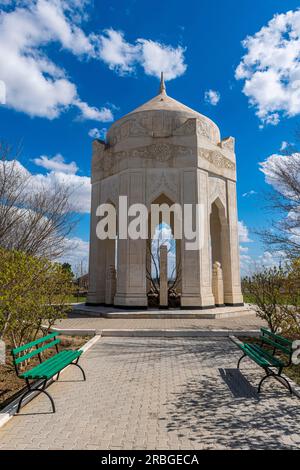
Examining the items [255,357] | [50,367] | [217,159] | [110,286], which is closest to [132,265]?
[110,286]

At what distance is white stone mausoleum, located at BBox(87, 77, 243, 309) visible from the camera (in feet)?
47.7

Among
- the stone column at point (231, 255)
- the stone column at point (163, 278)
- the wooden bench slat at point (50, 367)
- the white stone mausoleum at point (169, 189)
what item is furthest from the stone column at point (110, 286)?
the wooden bench slat at point (50, 367)

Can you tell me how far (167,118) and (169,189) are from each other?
3.92m

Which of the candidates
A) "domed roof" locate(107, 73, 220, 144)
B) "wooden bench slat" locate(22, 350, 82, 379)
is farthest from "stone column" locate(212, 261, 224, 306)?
"wooden bench slat" locate(22, 350, 82, 379)

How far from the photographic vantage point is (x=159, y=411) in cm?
401

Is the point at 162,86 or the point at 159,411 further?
the point at 162,86

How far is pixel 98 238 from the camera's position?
17.1 metres

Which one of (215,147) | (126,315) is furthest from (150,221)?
(126,315)

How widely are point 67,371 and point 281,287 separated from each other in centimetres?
536

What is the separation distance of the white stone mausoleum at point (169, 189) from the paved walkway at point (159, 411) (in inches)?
320

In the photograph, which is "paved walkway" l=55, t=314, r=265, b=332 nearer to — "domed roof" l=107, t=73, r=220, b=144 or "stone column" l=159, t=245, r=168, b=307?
"stone column" l=159, t=245, r=168, b=307

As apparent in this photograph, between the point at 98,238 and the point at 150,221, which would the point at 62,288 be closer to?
the point at 98,238

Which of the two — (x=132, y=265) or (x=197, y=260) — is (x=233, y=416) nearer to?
(x=197, y=260)

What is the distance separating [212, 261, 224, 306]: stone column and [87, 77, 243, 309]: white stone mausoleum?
1.4 inches
